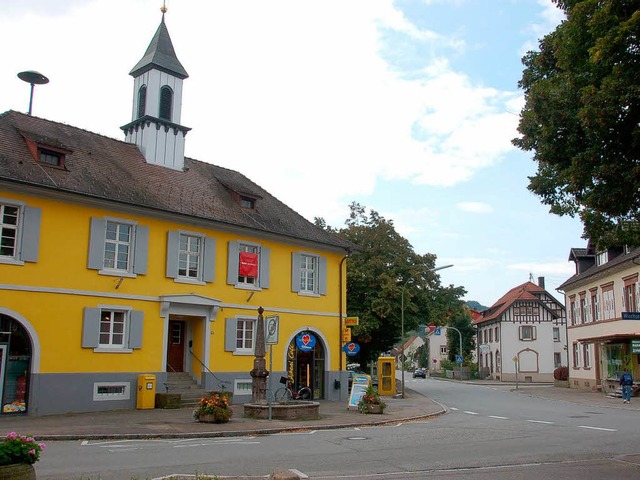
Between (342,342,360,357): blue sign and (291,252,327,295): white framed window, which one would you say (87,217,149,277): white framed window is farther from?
(342,342,360,357): blue sign

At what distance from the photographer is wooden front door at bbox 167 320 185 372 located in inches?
960

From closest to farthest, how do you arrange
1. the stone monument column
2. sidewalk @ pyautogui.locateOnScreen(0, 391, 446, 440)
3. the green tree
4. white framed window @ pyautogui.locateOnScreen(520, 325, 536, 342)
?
1. the green tree
2. sidewalk @ pyautogui.locateOnScreen(0, 391, 446, 440)
3. the stone monument column
4. white framed window @ pyautogui.locateOnScreen(520, 325, 536, 342)

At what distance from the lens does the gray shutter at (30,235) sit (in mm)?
19516

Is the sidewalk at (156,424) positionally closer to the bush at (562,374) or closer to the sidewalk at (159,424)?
the sidewalk at (159,424)

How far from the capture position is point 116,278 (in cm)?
2166

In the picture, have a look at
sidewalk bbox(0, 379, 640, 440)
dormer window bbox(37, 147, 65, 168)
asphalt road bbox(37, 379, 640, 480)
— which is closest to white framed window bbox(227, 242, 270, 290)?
sidewalk bbox(0, 379, 640, 440)

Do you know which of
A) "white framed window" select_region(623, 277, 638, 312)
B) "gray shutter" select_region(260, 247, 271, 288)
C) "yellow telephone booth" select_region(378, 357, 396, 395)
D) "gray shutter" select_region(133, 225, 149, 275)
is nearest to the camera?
"gray shutter" select_region(133, 225, 149, 275)

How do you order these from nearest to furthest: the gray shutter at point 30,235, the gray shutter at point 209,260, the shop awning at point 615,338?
the gray shutter at point 30,235 → the gray shutter at point 209,260 → the shop awning at point 615,338

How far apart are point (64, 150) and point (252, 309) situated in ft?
30.5

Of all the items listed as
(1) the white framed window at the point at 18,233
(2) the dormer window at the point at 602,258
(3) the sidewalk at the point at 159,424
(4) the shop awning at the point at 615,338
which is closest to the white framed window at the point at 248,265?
(3) the sidewalk at the point at 159,424

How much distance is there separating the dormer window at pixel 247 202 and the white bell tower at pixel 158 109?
2882 mm

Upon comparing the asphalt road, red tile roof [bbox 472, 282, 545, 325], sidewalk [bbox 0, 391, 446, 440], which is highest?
red tile roof [bbox 472, 282, 545, 325]

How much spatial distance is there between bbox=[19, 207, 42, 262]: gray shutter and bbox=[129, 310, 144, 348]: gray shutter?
3.80 meters

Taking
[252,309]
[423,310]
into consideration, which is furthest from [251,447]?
[423,310]
